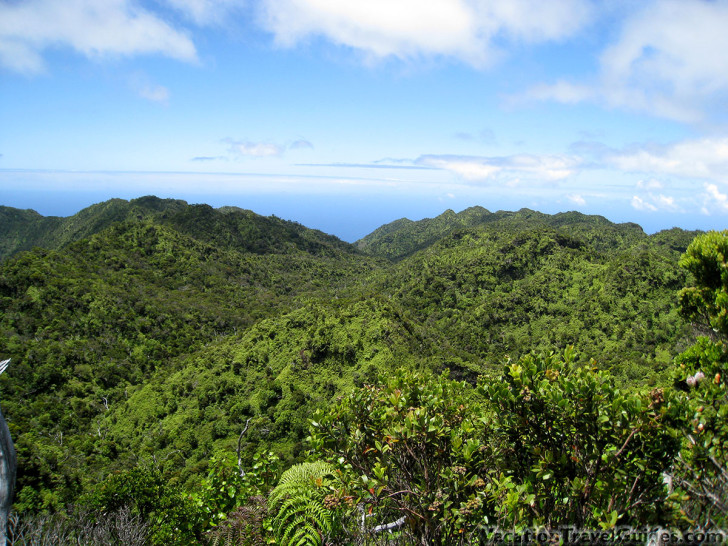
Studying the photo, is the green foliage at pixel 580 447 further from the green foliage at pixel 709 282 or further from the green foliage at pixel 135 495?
the green foliage at pixel 135 495

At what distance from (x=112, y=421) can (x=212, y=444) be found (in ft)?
36.4

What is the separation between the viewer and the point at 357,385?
2545 cm

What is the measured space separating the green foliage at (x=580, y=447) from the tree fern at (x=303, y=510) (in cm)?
158

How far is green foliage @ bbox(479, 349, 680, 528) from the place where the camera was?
284 cm

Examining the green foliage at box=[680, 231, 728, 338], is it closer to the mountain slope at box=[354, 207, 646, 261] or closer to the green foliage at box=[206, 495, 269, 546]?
the green foliage at box=[206, 495, 269, 546]

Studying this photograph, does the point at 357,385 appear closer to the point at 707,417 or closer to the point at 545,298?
the point at 707,417

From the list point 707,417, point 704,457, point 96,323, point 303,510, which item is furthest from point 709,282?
point 96,323

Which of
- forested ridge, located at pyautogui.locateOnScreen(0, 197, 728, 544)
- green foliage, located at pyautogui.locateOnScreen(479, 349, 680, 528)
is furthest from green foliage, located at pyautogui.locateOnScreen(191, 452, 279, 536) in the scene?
green foliage, located at pyautogui.locateOnScreen(479, 349, 680, 528)

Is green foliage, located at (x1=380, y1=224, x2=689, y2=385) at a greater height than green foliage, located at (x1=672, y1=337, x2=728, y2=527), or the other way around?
green foliage, located at (x1=672, y1=337, x2=728, y2=527)

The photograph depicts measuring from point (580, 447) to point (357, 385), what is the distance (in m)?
23.3

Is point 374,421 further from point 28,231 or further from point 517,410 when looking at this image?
point 28,231

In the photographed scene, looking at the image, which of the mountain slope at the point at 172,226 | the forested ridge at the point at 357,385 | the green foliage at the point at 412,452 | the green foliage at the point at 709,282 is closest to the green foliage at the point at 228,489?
the forested ridge at the point at 357,385

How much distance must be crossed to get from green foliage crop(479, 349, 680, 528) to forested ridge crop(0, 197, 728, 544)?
2 cm

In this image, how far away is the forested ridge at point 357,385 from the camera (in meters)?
3.04
